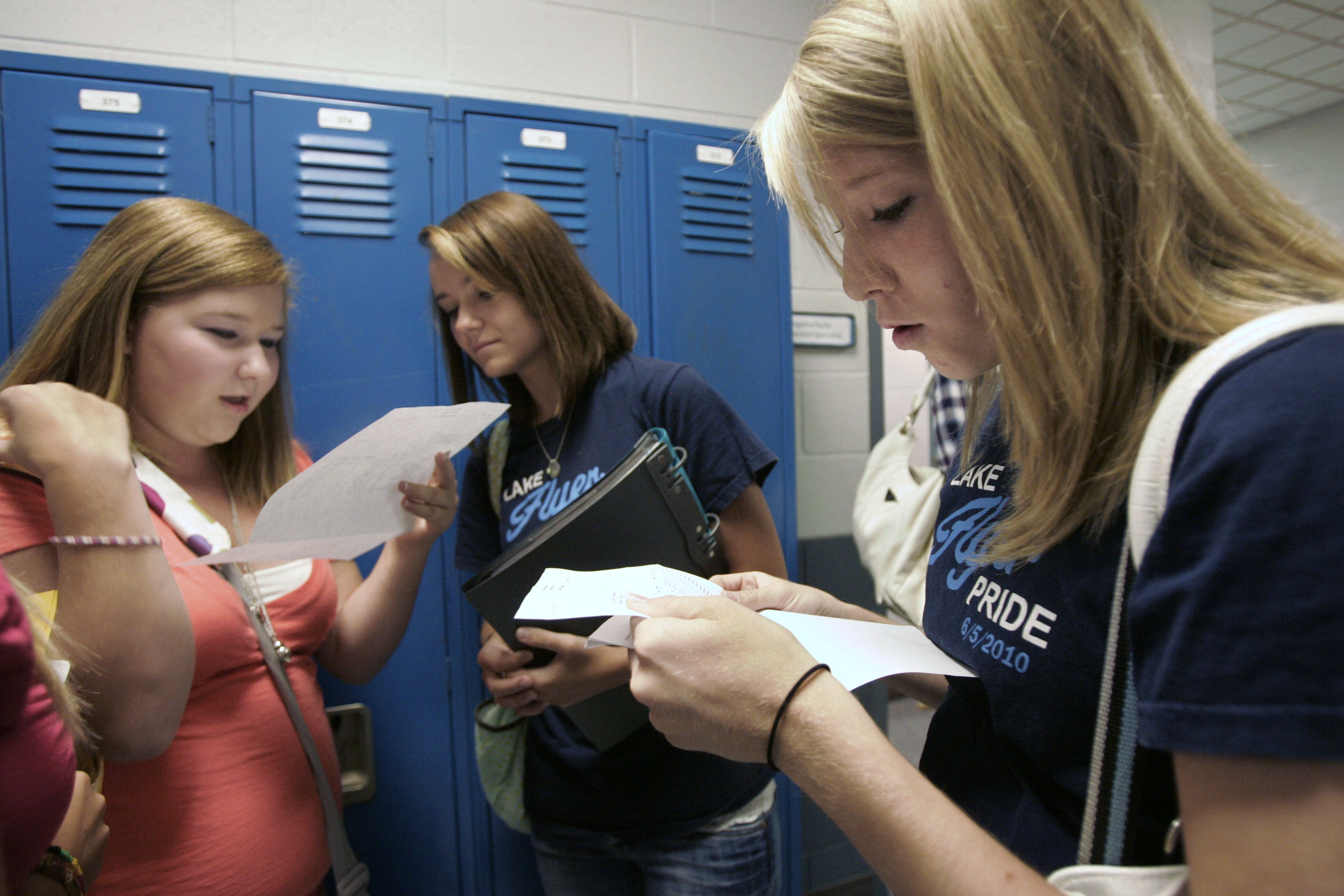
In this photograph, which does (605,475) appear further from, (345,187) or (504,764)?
(345,187)

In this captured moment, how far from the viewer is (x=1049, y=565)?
606 millimetres

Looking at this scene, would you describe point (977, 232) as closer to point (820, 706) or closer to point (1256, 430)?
point (1256, 430)

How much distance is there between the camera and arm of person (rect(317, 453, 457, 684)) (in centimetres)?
128

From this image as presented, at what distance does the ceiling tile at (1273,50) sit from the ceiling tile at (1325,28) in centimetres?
4

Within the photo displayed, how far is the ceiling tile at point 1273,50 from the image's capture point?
10.7 ft

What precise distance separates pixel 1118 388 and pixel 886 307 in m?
0.23

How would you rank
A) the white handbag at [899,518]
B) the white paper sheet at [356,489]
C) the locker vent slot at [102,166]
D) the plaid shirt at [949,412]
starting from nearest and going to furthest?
the white paper sheet at [356,489] → the locker vent slot at [102,166] → the white handbag at [899,518] → the plaid shirt at [949,412]

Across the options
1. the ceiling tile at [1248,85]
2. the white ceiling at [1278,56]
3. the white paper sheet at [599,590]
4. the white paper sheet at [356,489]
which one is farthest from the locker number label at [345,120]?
the ceiling tile at [1248,85]

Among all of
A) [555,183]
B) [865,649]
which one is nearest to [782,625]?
[865,649]

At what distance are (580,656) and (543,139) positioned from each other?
1188 mm

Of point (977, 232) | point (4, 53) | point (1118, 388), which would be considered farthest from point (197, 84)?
point (1118, 388)

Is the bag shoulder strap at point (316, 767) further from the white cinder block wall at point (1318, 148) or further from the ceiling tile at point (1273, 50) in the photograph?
the white cinder block wall at point (1318, 148)

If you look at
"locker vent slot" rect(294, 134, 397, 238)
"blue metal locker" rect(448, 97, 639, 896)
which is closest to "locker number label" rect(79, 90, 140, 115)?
"locker vent slot" rect(294, 134, 397, 238)

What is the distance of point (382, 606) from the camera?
132cm
